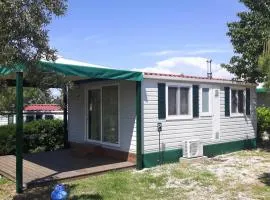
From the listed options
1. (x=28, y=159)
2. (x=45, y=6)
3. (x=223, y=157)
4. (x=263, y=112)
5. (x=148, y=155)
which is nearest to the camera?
(x=45, y=6)

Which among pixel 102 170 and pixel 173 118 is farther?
pixel 173 118

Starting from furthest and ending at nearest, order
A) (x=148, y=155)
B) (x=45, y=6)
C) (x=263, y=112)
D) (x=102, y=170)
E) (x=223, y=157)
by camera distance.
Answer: (x=263, y=112) < (x=223, y=157) < (x=148, y=155) < (x=102, y=170) < (x=45, y=6)

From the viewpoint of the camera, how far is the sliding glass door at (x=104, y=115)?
11266 millimetres

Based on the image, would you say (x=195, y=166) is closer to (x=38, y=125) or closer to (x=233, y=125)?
(x=233, y=125)

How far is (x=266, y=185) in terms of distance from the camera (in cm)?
836

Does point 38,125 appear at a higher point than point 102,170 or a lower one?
higher

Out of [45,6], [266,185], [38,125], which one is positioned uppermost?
[45,6]

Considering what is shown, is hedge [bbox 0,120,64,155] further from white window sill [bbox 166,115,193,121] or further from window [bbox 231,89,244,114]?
window [bbox 231,89,244,114]

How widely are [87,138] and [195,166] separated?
3.82m

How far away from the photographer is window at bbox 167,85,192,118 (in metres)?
11.1

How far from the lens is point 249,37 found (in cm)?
1302

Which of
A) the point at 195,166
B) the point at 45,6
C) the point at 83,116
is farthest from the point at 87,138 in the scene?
the point at 45,6

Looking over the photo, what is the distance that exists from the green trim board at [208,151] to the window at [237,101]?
114cm

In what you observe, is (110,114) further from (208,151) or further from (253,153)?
(253,153)
